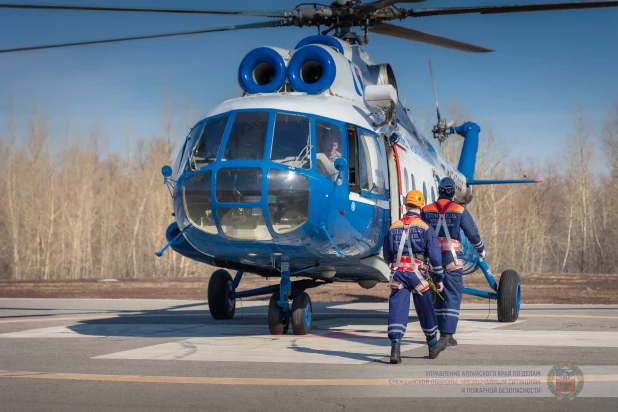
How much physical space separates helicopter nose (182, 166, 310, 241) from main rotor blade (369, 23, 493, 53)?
4.27 metres

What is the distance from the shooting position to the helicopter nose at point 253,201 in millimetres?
9281

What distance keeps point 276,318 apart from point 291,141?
101 inches

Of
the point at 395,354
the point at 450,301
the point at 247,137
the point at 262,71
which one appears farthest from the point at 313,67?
the point at 395,354

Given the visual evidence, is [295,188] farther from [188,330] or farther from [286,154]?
[188,330]

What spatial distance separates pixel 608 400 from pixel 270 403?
2.51 metres

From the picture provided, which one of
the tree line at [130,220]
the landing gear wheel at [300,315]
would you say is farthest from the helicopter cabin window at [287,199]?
the tree line at [130,220]

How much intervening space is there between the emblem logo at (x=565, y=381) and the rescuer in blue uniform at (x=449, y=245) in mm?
1917

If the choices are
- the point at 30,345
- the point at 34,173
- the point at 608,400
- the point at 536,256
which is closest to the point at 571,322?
the point at 608,400

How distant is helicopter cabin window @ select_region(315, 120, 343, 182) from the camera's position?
984 cm

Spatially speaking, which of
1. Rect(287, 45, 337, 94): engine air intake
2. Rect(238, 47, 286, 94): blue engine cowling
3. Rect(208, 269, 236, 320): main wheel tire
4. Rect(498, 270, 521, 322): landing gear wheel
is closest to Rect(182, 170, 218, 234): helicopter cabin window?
Rect(238, 47, 286, 94): blue engine cowling

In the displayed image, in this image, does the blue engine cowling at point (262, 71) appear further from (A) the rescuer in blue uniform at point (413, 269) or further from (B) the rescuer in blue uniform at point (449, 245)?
(A) the rescuer in blue uniform at point (413, 269)

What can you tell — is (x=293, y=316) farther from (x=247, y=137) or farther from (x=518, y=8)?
(x=518, y=8)

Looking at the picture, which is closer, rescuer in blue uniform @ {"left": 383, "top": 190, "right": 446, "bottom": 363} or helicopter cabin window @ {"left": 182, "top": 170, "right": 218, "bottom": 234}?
rescuer in blue uniform @ {"left": 383, "top": 190, "right": 446, "bottom": 363}

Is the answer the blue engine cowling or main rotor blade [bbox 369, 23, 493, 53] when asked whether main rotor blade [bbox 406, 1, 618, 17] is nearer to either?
main rotor blade [bbox 369, 23, 493, 53]
